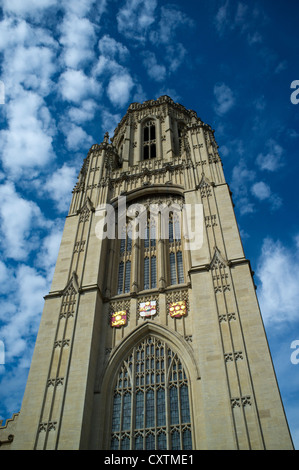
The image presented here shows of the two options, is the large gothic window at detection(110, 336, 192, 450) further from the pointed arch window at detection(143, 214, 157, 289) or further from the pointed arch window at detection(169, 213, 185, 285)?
the pointed arch window at detection(169, 213, 185, 285)

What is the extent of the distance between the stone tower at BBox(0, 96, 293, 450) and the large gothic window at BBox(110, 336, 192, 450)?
1.9 inches

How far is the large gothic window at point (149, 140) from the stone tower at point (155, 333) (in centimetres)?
764

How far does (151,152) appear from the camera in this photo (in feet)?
123

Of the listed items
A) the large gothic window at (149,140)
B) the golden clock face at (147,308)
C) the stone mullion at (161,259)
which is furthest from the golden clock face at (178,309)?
the large gothic window at (149,140)

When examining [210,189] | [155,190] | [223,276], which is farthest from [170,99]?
[223,276]

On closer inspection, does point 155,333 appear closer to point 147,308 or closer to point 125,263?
point 147,308

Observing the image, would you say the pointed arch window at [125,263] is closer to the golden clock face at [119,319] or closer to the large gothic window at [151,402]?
the golden clock face at [119,319]

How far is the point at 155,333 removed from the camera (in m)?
20.6

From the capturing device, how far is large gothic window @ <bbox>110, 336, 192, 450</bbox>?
1689cm

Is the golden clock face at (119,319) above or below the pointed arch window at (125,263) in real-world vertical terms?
below

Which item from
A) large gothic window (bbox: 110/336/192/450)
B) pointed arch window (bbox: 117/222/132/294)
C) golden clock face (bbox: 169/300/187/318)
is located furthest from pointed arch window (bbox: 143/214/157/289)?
large gothic window (bbox: 110/336/192/450)

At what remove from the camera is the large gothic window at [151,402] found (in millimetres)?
16891

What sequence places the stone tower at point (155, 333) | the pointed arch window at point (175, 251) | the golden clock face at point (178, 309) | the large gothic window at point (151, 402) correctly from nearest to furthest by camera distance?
the stone tower at point (155, 333) < the large gothic window at point (151, 402) < the golden clock face at point (178, 309) < the pointed arch window at point (175, 251)

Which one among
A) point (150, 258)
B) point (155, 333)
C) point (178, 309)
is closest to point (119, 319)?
point (155, 333)
